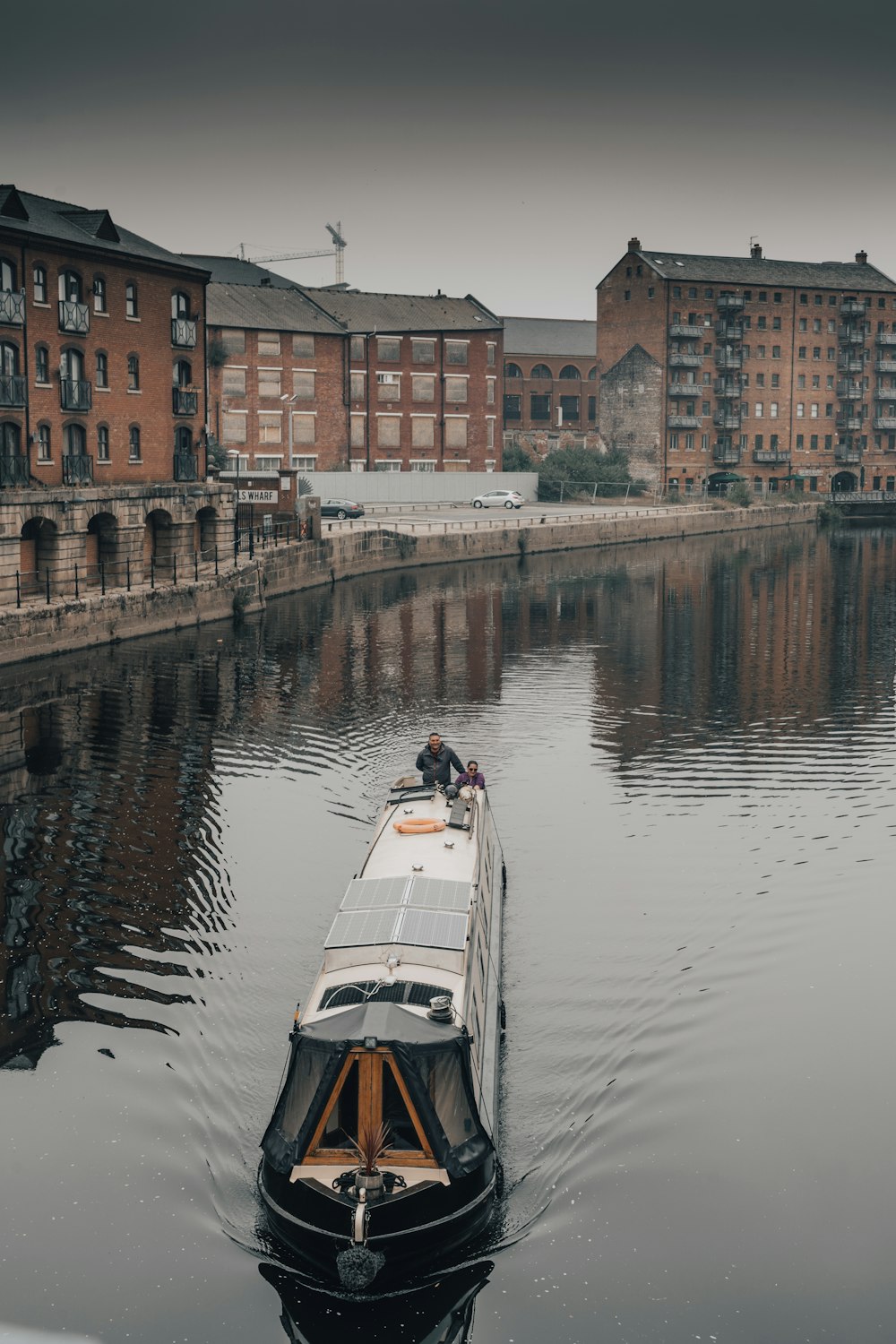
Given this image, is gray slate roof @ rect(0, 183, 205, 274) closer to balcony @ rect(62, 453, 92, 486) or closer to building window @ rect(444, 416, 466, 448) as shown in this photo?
balcony @ rect(62, 453, 92, 486)

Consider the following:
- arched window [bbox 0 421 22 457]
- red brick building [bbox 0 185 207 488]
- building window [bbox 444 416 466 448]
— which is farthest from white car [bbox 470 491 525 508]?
arched window [bbox 0 421 22 457]

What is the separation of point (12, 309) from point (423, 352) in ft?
193

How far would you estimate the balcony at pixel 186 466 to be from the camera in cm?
5894

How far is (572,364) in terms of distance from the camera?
480ft

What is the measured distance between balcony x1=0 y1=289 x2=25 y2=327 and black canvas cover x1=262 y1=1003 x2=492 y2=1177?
3915 centimetres

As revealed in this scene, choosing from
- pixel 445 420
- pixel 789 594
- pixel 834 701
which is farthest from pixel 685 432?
pixel 834 701

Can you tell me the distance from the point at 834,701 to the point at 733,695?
2.91 metres

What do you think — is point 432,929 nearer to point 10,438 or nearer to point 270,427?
point 10,438

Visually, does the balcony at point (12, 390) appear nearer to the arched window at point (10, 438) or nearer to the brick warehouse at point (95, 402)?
the brick warehouse at point (95, 402)

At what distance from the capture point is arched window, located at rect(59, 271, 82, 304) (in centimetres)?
5099

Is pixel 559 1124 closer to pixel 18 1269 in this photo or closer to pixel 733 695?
pixel 18 1269

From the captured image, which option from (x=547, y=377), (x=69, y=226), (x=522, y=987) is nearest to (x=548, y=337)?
(x=547, y=377)

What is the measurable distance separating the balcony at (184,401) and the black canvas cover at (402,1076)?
47.5m

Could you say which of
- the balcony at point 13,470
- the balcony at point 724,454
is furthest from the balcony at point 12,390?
the balcony at point 724,454
